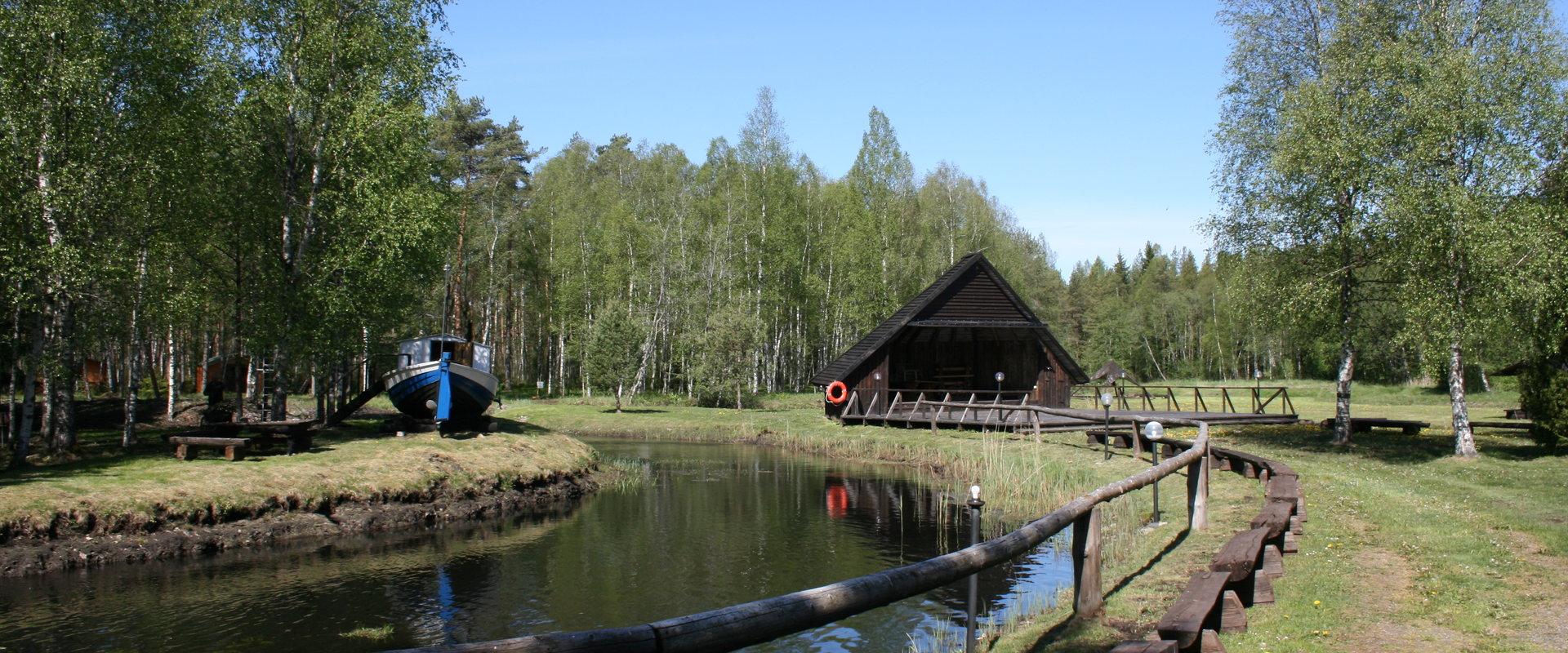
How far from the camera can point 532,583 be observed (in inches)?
471

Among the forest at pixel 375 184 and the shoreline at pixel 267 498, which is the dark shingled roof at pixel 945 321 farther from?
the shoreline at pixel 267 498

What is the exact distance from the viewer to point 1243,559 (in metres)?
6.38

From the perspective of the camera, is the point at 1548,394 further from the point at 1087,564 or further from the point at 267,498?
the point at 267,498

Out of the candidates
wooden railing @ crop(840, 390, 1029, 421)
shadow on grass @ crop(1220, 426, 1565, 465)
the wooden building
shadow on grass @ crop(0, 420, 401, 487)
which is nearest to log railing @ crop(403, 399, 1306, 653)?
shadow on grass @ crop(1220, 426, 1565, 465)

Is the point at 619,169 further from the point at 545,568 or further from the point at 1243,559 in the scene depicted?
the point at 1243,559

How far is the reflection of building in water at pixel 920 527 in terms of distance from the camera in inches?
438

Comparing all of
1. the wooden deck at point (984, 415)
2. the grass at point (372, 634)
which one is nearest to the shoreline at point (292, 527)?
the grass at point (372, 634)

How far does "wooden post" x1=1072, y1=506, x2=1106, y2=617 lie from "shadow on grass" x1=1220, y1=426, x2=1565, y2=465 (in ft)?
51.2

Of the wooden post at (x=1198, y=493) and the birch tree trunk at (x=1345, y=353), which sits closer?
the wooden post at (x=1198, y=493)

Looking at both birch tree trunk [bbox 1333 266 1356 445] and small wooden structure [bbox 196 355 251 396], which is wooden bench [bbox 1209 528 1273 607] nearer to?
birch tree trunk [bbox 1333 266 1356 445]

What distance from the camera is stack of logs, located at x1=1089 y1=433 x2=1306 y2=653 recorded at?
16.7 ft

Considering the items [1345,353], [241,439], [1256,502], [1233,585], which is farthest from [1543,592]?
[241,439]

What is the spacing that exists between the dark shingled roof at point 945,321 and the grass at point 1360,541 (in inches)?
260

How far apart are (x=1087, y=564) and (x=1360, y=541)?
457 cm
